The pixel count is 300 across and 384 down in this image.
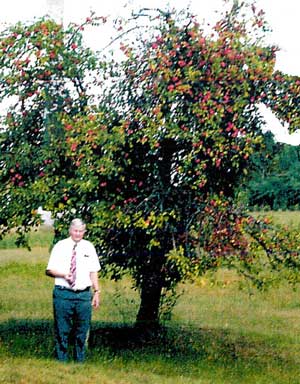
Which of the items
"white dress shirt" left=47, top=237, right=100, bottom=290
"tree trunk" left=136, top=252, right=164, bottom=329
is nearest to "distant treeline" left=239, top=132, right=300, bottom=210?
"tree trunk" left=136, top=252, right=164, bottom=329

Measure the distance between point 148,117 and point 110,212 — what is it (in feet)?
4.63

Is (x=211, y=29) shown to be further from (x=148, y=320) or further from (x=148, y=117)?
(x=148, y=320)

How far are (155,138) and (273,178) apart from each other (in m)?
3.69

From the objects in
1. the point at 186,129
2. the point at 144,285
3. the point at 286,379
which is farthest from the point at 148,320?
the point at 186,129

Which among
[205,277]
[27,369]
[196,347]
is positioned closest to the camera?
[27,369]

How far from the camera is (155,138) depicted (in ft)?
46.9

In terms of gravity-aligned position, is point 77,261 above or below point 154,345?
above

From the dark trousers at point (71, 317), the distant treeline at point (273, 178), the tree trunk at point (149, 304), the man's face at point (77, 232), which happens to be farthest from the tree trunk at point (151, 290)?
the man's face at point (77, 232)

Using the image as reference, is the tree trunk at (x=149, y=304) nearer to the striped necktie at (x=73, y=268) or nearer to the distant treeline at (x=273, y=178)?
the distant treeline at (x=273, y=178)

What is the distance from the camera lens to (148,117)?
14.2 metres

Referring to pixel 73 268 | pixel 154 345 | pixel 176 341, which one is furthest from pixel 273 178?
pixel 73 268

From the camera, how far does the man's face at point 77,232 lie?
43.5ft

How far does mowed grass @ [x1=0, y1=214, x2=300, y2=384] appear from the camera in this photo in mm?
13266

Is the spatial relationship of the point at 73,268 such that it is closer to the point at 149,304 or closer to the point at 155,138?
the point at 155,138
